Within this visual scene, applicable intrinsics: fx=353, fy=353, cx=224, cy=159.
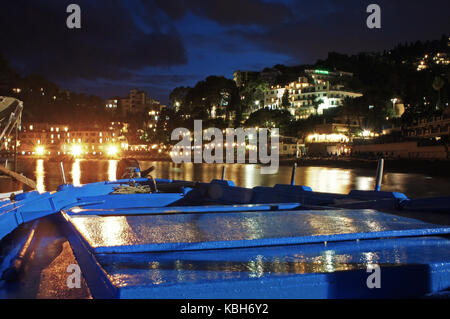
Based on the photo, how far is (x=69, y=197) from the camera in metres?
7.38

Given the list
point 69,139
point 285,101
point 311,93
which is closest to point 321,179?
point 285,101

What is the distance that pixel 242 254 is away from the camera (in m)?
3.07

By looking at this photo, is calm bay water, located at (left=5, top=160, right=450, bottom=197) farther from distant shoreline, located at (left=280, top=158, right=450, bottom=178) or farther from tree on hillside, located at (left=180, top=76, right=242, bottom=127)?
tree on hillside, located at (left=180, top=76, right=242, bottom=127)

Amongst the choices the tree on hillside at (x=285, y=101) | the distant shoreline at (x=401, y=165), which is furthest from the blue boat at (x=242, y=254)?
the tree on hillside at (x=285, y=101)

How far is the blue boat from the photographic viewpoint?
8.21 feet

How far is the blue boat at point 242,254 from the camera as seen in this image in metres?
2.50

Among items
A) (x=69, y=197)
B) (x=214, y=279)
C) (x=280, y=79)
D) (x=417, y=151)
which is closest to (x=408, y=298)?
(x=214, y=279)

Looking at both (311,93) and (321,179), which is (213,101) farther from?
(321,179)

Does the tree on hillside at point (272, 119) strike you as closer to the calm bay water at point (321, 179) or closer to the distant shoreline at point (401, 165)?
the distant shoreline at point (401, 165)

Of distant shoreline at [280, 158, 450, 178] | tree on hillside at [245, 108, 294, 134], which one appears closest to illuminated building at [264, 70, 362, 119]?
tree on hillside at [245, 108, 294, 134]
